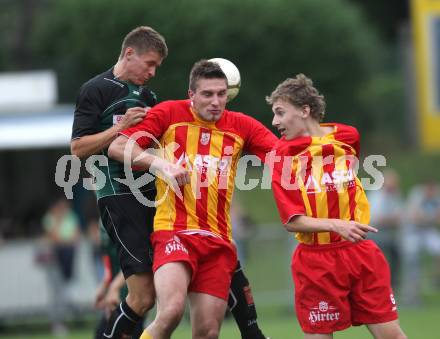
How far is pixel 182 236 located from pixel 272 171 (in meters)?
0.74

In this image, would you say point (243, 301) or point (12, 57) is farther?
point (12, 57)

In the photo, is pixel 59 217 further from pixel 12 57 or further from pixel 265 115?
pixel 12 57

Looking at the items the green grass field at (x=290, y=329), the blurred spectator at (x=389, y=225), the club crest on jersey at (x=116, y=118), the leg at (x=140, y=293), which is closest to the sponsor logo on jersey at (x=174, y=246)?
the leg at (x=140, y=293)

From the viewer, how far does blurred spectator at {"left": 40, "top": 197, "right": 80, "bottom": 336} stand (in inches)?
580

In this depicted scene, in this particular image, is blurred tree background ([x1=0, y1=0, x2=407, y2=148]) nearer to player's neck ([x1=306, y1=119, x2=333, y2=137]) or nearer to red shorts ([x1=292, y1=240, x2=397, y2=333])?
player's neck ([x1=306, y1=119, x2=333, y2=137])

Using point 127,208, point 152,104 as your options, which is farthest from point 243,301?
point 152,104

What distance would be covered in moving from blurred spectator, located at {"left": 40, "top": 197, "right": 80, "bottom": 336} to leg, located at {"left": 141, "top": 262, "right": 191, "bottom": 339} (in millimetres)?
7891

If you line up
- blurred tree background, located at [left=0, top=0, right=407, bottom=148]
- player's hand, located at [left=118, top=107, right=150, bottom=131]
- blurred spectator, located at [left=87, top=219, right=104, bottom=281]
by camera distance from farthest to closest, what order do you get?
blurred tree background, located at [left=0, top=0, right=407, bottom=148]
blurred spectator, located at [left=87, top=219, right=104, bottom=281]
player's hand, located at [left=118, top=107, right=150, bottom=131]

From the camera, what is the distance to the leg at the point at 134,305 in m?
7.34

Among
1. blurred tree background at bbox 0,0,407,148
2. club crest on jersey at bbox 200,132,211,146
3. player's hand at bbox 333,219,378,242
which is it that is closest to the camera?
player's hand at bbox 333,219,378,242

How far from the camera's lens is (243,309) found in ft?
24.8

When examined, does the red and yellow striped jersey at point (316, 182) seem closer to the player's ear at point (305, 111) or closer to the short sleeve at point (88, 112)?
the player's ear at point (305, 111)

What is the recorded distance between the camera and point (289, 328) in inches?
505

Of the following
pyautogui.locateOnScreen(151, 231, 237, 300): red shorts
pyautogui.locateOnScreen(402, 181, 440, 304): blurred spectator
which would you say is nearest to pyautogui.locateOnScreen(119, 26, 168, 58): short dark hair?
pyautogui.locateOnScreen(151, 231, 237, 300): red shorts
